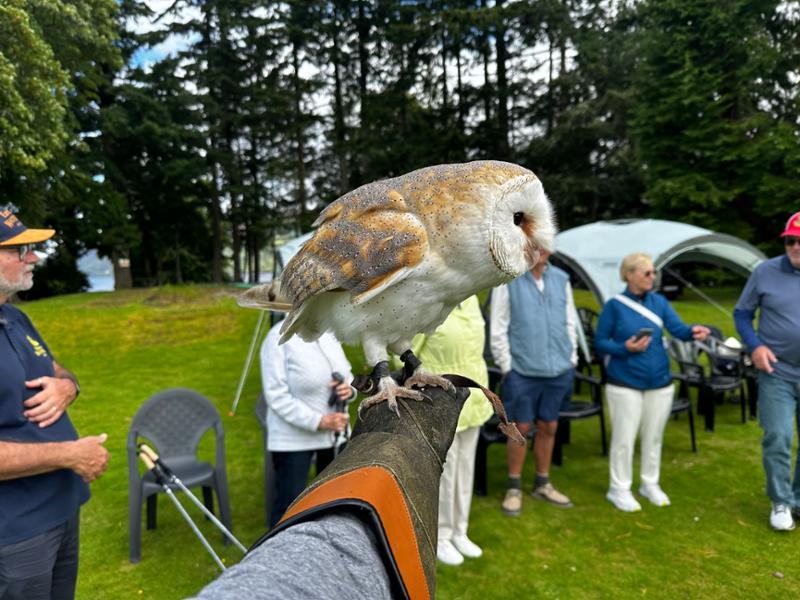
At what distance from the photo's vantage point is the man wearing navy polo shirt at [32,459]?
6.07 feet

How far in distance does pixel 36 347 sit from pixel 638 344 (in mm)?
3790

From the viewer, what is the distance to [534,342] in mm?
3906

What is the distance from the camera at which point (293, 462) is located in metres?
3.25

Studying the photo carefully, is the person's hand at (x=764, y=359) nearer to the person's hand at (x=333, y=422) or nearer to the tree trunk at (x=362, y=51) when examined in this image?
the person's hand at (x=333, y=422)

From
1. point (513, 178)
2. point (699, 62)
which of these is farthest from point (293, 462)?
point (699, 62)

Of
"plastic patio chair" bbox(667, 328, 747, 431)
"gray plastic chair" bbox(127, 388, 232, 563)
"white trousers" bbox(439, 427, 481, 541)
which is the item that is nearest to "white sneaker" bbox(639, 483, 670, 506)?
"plastic patio chair" bbox(667, 328, 747, 431)

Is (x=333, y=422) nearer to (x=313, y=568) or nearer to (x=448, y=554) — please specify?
(x=448, y=554)

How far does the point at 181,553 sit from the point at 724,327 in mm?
11617

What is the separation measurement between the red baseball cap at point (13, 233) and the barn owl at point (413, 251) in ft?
3.74

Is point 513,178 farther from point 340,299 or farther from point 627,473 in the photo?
point 627,473

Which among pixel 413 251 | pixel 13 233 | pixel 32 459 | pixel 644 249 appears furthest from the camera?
pixel 644 249

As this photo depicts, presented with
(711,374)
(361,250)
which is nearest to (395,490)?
(361,250)

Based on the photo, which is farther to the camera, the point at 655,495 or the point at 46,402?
the point at 655,495

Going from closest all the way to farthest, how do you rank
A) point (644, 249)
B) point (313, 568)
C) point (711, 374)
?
point (313, 568), point (711, 374), point (644, 249)
